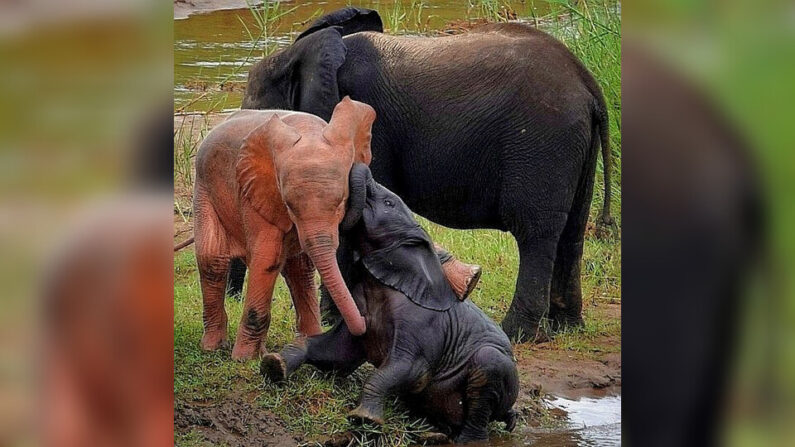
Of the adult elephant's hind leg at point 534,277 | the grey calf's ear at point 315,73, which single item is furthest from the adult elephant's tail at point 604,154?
the grey calf's ear at point 315,73

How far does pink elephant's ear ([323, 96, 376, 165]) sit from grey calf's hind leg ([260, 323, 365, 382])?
0.39m

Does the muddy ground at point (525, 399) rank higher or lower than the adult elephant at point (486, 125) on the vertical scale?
lower

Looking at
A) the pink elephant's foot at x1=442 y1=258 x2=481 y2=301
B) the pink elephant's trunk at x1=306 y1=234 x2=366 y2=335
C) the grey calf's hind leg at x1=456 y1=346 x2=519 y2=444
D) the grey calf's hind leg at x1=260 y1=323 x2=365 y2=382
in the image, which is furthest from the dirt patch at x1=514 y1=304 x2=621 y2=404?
the pink elephant's trunk at x1=306 y1=234 x2=366 y2=335

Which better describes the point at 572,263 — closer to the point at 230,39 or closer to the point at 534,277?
the point at 534,277

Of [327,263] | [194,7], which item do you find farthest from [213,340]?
[194,7]

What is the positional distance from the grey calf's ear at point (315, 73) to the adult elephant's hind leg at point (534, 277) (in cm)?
58

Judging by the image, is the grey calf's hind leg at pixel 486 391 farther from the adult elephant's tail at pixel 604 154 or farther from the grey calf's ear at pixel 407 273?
the adult elephant's tail at pixel 604 154

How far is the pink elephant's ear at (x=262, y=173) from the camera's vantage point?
2502 mm

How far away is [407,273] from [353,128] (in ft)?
1.11

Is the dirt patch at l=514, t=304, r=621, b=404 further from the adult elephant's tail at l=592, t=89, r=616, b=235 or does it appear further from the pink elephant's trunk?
the pink elephant's trunk
